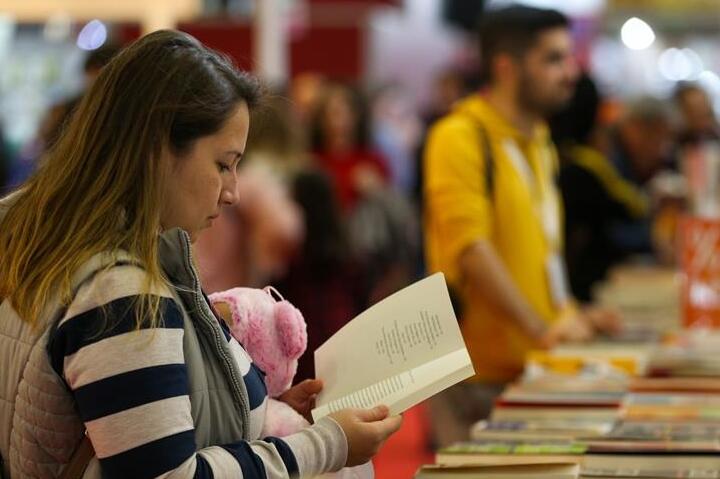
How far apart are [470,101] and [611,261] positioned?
284 cm

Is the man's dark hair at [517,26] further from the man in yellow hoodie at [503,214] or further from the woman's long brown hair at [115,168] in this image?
the woman's long brown hair at [115,168]

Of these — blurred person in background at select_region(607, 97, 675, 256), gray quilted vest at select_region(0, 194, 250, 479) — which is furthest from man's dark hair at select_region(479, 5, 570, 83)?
blurred person in background at select_region(607, 97, 675, 256)

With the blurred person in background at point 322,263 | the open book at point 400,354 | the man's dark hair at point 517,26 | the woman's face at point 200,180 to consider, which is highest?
the man's dark hair at point 517,26

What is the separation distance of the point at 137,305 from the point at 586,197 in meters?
4.69

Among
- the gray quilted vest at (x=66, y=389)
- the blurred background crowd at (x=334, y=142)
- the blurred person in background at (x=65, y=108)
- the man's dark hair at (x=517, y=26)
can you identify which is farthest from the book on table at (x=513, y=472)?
the man's dark hair at (x=517, y=26)

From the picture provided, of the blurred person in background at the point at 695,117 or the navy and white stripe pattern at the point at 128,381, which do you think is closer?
the navy and white stripe pattern at the point at 128,381

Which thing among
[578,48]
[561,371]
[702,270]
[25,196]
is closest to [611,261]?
[702,270]

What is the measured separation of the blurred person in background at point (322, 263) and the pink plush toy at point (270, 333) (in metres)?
3.35

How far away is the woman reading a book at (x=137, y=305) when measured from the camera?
1.52 metres

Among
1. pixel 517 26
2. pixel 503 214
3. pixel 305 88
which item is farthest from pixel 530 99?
pixel 305 88

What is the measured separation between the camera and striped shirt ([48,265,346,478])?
1.51 m

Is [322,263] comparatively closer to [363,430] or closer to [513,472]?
[513,472]

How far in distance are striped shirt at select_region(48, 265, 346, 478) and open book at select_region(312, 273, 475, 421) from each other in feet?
0.90

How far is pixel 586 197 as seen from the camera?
19.8 feet
